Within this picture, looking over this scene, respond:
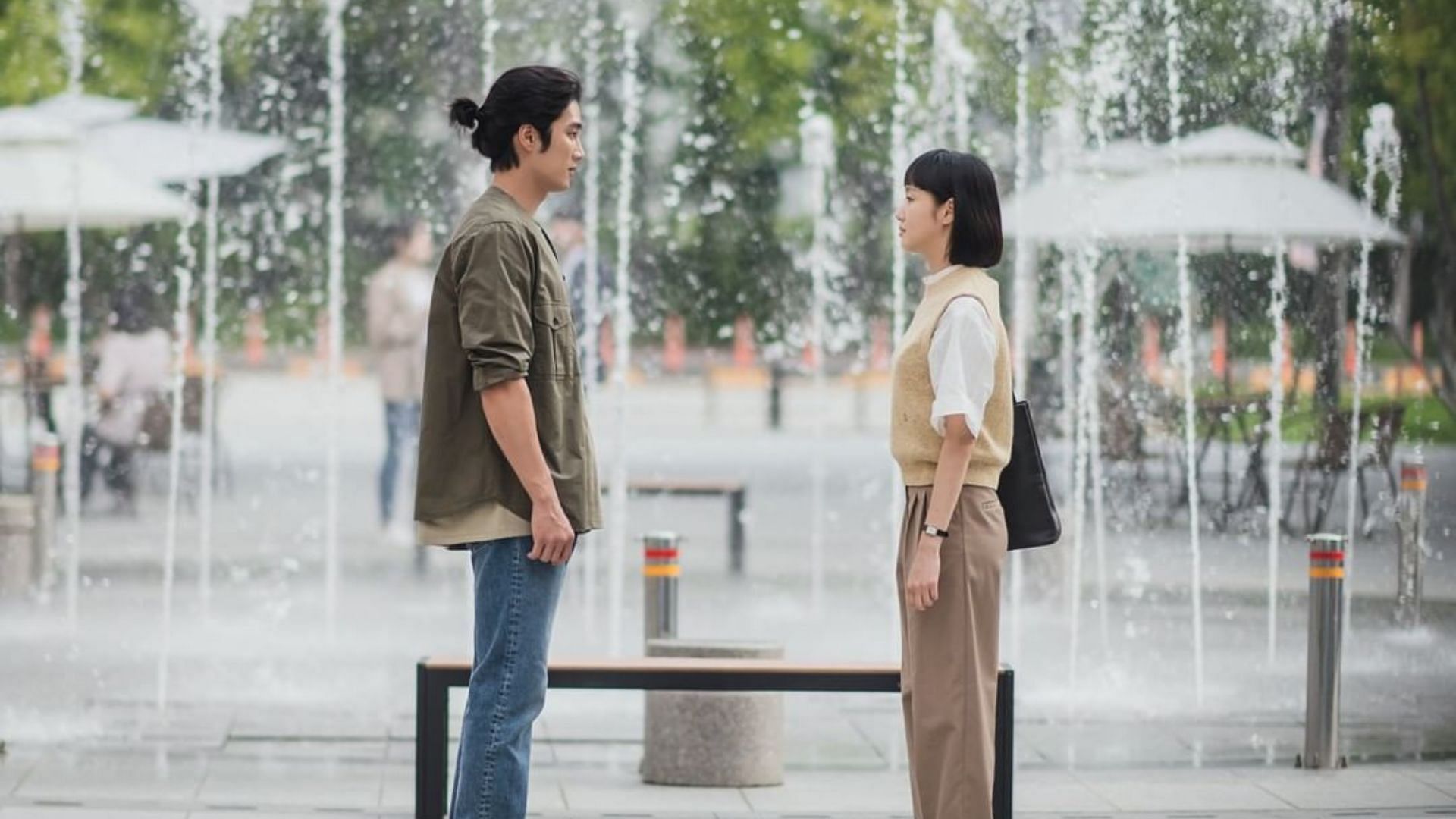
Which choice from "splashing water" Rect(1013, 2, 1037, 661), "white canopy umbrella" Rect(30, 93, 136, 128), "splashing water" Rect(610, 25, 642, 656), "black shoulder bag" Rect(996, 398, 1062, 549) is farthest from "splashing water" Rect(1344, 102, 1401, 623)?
Answer: "white canopy umbrella" Rect(30, 93, 136, 128)

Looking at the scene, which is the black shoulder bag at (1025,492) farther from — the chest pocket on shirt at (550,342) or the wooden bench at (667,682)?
the chest pocket on shirt at (550,342)

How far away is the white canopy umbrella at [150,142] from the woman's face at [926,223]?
→ 11.0 meters

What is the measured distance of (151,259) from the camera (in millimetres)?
21156

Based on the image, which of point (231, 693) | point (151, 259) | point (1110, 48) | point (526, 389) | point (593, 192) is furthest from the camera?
point (151, 259)

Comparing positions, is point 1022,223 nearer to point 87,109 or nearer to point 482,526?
point 87,109

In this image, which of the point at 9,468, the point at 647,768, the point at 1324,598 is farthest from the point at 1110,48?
the point at 9,468

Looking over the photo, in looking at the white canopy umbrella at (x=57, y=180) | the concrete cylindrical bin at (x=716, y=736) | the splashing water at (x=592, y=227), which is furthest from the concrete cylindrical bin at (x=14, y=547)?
the concrete cylindrical bin at (x=716, y=736)

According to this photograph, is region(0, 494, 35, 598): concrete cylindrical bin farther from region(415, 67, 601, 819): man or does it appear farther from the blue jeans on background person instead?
region(415, 67, 601, 819): man

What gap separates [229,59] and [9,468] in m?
3.57

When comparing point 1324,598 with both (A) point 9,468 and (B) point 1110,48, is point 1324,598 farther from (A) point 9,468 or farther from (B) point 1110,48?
(A) point 9,468

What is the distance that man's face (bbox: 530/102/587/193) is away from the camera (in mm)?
4773

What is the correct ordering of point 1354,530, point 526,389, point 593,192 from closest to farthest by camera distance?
1. point 526,389
2. point 1354,530
3. point 593,192

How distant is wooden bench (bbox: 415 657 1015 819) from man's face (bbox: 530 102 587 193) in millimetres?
1403

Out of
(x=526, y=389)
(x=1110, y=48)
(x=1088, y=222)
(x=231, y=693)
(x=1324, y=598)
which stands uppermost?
(x=1110, y=48)
